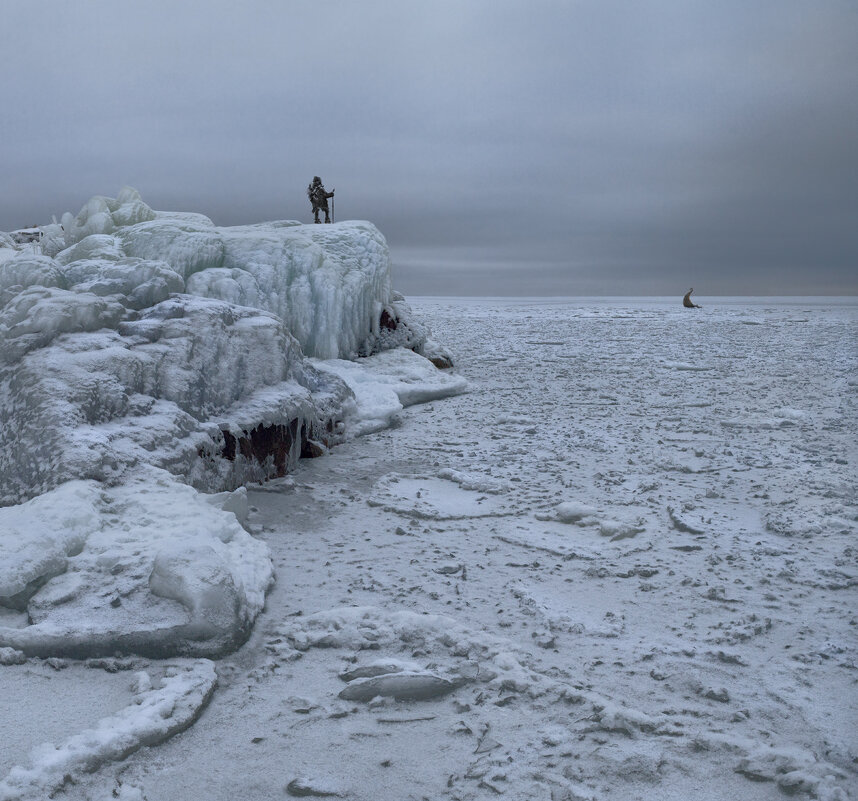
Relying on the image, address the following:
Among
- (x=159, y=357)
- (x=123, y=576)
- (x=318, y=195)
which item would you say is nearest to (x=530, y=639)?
(x=123, y=576)

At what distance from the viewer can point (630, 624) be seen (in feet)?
9.97

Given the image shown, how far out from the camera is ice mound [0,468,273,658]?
2.67m

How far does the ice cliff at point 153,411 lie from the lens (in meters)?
2.80

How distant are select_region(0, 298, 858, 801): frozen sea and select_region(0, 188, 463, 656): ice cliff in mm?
218

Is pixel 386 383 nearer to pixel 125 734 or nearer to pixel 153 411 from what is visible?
pixel 153 411

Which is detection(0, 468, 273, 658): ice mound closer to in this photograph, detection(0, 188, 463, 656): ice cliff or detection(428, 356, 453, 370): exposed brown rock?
detection(0, 188, 463, 656): ice cliff

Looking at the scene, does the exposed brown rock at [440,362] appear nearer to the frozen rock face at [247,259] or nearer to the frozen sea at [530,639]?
the frozen rock face at [247,259]

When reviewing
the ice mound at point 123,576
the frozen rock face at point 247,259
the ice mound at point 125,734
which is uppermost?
the frozen rock face at point 247,259

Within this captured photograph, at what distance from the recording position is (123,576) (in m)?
2.95

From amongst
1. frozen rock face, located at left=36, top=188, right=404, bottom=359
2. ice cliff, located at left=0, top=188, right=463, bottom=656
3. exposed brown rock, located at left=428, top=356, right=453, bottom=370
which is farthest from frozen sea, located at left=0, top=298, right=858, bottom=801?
exposed brown rock, located at left=428, top=356, right=453, bottom=370

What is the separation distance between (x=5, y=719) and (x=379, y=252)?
24.5 ft

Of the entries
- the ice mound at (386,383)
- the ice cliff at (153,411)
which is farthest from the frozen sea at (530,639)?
the ice mound at (386,383)

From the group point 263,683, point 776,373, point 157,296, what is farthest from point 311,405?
point 776,373

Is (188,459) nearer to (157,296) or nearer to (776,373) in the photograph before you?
(157,296)
